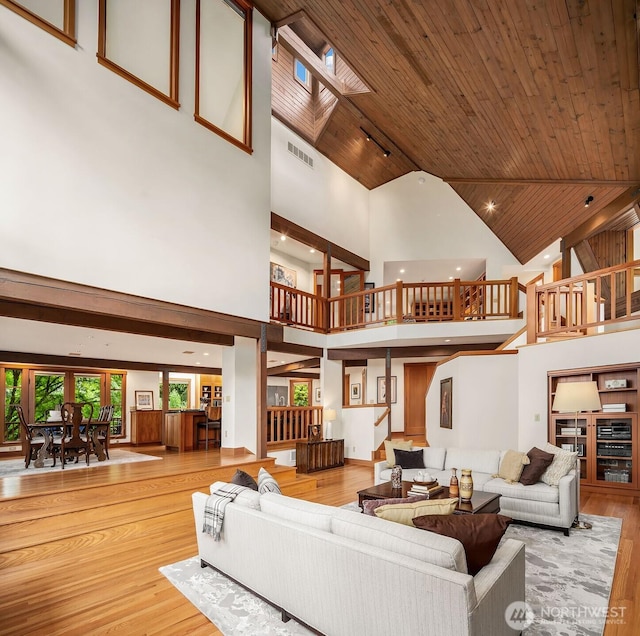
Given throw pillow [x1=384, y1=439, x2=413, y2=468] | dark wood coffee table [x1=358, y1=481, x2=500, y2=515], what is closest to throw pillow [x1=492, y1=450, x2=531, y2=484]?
dark wood coffee table [x1=358, y1=481, x2=500, y2=515]

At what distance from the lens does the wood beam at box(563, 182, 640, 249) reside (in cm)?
735

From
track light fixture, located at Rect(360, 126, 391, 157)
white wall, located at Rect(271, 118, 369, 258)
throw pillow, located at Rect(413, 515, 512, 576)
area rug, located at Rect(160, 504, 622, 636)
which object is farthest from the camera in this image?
track light fixture, located at Rect(360, 126, 391, 157)

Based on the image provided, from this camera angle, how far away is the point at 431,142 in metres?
9.08

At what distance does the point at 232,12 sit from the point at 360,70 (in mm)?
2112

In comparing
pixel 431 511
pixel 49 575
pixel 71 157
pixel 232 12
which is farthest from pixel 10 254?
pixel 232 12

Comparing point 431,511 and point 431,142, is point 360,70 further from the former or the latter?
point 431,511

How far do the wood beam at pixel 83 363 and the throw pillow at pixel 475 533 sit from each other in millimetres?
8950

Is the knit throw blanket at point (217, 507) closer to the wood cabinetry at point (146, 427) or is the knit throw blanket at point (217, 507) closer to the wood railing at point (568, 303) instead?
the wood railing at point (568, 303)

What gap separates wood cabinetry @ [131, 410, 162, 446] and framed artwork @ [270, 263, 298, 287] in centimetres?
468

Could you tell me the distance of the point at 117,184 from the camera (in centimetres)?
494

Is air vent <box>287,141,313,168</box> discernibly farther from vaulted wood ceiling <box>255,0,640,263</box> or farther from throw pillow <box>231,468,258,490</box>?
throw pillow <box>231,468,258,490</box>

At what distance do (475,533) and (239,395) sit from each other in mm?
6005

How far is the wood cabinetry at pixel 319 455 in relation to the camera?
866 cm

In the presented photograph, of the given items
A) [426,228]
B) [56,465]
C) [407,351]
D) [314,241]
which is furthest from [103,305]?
[426,228]
